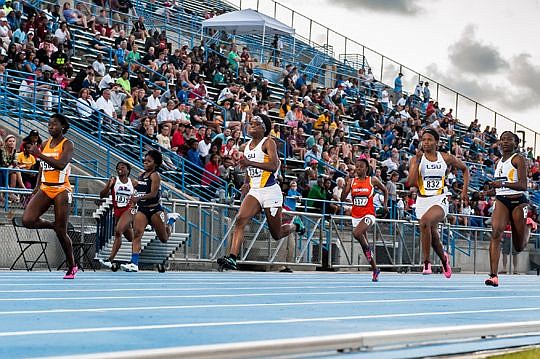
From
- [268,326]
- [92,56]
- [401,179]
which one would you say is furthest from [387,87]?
[268,326]

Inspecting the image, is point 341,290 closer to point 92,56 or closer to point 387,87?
point 92,56

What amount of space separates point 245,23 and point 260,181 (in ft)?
84.0

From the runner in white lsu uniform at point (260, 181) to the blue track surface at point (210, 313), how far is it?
1.12m

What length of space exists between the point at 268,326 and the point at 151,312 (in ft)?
4.54

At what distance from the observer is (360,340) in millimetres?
5949

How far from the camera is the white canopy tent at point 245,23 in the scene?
130 ft

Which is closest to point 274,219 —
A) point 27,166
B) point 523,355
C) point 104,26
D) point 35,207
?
point 35,207

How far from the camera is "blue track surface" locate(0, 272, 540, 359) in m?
6.30

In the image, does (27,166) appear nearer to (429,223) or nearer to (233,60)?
(429,223)

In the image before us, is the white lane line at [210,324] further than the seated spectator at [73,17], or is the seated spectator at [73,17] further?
the seated spectator at [73,17]

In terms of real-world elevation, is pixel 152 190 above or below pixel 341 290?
above

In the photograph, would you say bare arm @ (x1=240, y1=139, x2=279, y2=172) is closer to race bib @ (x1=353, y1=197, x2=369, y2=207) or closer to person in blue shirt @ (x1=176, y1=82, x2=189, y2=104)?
race bib @ (x1=353, y1=197, x2=369, y2=207)

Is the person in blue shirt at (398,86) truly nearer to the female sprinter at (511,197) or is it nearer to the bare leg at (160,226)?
the bare leg at (160,226)

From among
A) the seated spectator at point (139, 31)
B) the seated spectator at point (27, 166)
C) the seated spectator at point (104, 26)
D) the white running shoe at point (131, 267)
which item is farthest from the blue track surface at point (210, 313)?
the seated spectator at point (139, 31)
